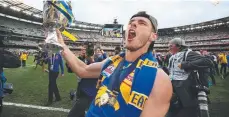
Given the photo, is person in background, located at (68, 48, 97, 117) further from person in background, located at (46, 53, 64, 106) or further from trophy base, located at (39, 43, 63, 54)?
person in background, located at (46, 53, 64, 106)

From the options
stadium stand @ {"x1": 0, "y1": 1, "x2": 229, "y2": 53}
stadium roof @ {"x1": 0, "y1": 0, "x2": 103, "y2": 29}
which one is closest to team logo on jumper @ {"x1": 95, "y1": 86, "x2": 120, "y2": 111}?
stadium stand @ {"x1": 0, "y1": 1, "x2": 229, "y2": 53}

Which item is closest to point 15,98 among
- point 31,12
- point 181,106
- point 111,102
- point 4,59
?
point 4,59

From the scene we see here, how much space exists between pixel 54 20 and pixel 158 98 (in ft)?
3.37

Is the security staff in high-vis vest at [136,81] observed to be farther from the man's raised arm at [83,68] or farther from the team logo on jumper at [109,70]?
the man's raised arm at [83,68]

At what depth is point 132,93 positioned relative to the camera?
1.38m

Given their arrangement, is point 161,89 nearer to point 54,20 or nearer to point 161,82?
point 161,82

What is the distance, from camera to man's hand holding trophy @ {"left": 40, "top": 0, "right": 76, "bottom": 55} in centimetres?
170

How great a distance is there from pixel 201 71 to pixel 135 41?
251 centimetres

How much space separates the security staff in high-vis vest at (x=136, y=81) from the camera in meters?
1.37

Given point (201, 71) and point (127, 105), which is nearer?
point (127, 105)

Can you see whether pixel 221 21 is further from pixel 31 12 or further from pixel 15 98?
pixel 15 98

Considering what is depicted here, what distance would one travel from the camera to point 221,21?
1992 inches

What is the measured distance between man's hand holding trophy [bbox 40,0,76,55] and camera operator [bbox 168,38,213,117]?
2453mm

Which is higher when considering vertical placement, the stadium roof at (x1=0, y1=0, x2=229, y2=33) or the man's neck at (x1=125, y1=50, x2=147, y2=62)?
the stadium roof at (x1=0, y1=0, x2=229, y2=33)
